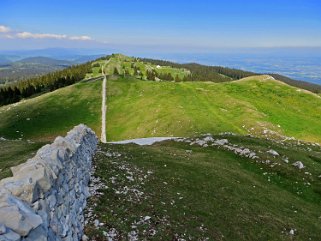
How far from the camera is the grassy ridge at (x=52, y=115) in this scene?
3246 inches

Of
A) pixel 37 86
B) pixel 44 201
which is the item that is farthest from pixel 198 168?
pixel 37 86

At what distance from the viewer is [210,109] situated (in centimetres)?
8869

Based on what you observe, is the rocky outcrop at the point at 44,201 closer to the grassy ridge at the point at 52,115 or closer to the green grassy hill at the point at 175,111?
the green grassy hill at the point at 175,111

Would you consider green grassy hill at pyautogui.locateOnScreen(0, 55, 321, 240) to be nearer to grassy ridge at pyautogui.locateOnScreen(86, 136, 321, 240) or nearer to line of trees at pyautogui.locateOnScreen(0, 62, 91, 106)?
grassy ridge at pyautogui.locateOnScreen(86, 136, 321, 240)

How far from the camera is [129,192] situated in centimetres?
2275

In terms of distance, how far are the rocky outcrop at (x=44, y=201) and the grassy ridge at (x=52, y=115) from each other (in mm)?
66884

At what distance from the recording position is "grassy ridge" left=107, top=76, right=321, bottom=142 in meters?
76.4

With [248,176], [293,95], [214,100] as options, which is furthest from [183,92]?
[248,176]

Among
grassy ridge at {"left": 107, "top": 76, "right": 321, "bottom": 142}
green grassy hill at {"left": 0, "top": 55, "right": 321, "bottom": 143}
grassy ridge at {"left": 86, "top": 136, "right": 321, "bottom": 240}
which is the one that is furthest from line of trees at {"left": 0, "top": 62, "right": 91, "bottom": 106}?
grassy ridge at {"left": 86, "top": 136, "right": 321, "bottom": 240}

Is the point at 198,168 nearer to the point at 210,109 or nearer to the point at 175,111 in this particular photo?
the point at 175,111

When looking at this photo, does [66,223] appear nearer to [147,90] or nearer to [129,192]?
[129,192]

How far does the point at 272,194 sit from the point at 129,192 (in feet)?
48.5

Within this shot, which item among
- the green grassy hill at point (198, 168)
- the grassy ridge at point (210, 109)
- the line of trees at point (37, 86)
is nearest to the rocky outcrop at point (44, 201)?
the green grassy hill at point (198, 168)

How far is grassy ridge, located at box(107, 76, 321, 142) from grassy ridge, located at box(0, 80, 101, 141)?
5579 millimetres
